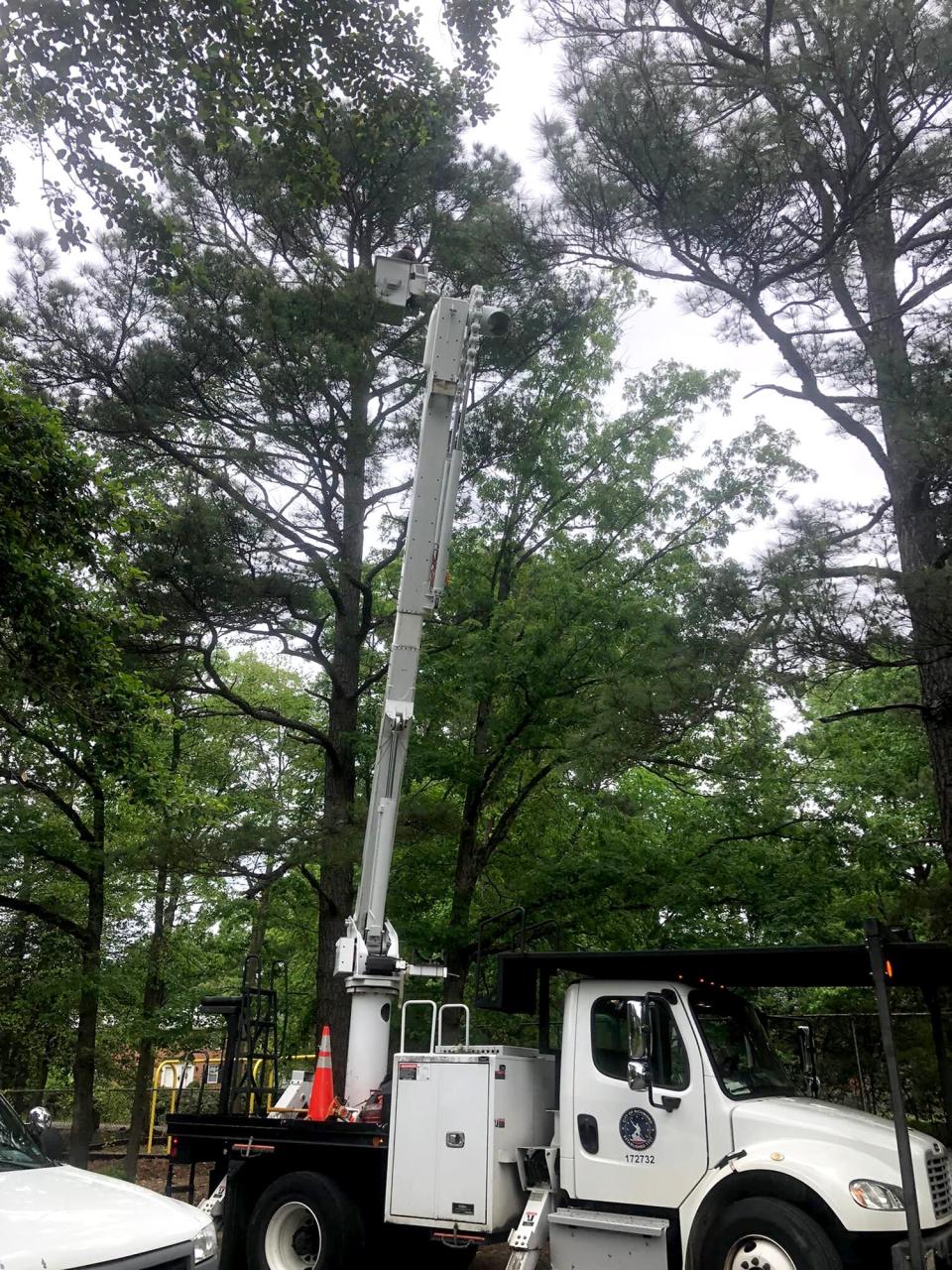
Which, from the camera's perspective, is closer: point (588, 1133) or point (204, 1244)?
point (204, 1244)

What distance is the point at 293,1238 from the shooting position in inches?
340

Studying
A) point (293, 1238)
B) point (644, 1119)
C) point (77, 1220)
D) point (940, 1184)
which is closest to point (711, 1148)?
point (644, 1119)

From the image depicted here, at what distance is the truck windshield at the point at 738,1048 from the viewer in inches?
294

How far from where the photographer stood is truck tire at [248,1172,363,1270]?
27.2 ft

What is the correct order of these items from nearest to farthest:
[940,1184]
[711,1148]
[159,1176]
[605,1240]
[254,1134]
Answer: [940,1184] → [711,1148] → [605,1240] → [254,1134] → [159,1176]

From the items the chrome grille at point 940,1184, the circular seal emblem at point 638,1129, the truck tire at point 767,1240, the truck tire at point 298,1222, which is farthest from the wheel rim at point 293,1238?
the chrome grille at point 940,1184

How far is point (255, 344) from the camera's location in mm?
14078

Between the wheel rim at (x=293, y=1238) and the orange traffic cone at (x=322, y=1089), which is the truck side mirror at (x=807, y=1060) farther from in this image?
the wheel rim at (x=293, y=1238)

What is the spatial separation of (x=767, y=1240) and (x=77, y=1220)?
4.28m

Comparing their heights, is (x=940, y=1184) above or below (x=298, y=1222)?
above

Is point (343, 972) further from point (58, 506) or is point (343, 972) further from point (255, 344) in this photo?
point (255, 344)

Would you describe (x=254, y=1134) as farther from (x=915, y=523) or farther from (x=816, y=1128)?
(x=915, y=523)

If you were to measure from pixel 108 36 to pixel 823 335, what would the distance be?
737 cm

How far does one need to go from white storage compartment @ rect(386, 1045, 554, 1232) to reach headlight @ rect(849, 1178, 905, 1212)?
259 centimetres
